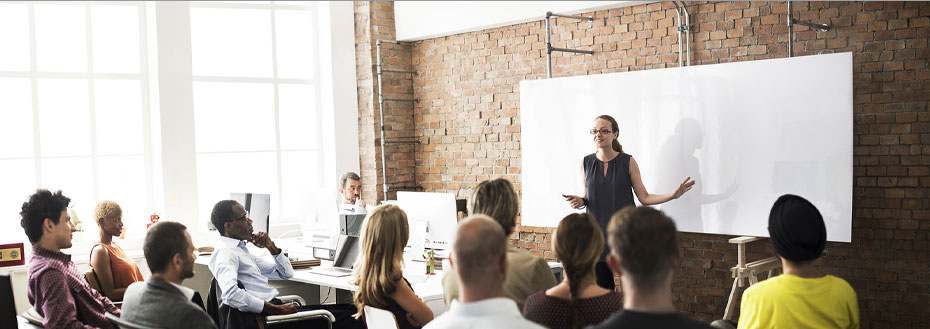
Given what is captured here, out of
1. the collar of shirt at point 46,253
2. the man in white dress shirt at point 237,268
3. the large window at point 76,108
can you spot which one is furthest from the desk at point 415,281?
the large window at point 76,108

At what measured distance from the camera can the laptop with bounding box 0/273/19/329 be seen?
11.2 feet

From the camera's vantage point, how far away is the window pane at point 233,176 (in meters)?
7.70

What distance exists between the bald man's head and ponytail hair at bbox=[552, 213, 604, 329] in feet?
1.76

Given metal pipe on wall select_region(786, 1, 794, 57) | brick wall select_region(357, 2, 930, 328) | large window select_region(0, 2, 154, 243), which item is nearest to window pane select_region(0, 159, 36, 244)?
large window select_region(0, 2, 154, 243)

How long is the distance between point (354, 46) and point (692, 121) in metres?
3.88

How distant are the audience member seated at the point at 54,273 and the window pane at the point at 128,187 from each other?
136 inches

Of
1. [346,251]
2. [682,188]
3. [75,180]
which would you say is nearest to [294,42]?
[75,180]

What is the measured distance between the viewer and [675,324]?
169 centimetres

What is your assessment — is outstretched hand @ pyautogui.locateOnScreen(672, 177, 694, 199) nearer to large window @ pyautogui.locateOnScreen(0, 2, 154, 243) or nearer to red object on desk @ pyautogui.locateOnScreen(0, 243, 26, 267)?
red object on desk @ pyautogui.locateOnScreen(0, 243, 26, 267)

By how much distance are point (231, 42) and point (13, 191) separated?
2330 millimetres

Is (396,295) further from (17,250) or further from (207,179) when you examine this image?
(207,179)

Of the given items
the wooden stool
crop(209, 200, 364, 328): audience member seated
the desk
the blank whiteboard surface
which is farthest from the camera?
the wooden stool

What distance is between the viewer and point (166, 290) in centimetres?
289

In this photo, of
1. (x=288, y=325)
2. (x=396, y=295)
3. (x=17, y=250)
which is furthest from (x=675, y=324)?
(x=17, y=250)
